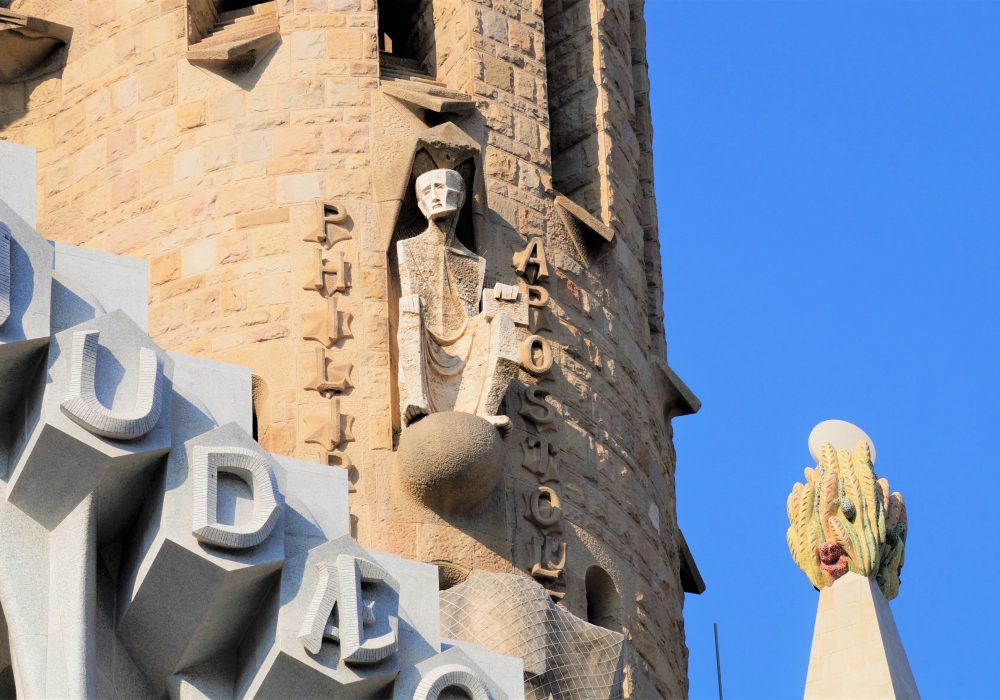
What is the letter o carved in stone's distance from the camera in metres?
25.0

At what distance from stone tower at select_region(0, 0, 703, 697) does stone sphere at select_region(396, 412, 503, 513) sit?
0.02 m

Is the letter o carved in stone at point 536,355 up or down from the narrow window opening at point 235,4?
down

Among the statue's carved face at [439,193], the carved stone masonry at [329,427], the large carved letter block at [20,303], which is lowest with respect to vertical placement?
the large carved letter block at [20,303]

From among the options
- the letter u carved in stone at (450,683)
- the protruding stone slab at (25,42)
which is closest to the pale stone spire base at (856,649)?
the letter u carved in stone at (450,683)

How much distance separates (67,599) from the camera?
62.5ft

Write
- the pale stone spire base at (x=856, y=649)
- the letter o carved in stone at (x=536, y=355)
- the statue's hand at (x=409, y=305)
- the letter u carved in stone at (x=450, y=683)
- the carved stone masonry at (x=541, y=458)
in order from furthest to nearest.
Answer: the letter o carved in stone at (x=536, y=355) < the carved stone masonry at (x=541, y=458) < the statue's hand at (x=409, y=305) < the pale stone spire base at (x=856, y=649) < the letter u carved in stone at (x=450, y=683)

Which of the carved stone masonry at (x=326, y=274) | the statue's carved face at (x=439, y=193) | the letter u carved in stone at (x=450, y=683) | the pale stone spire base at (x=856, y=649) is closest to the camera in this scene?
the letter u carved in stone at (x=450, y=683)

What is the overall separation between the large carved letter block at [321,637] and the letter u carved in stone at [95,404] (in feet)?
4.23

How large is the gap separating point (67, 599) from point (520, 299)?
6848 mm

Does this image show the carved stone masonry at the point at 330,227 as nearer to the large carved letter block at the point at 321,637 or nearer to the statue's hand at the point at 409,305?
the statue's hand at the point at 409,305

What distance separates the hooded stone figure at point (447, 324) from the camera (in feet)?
79.2

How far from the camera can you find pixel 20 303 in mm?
19328

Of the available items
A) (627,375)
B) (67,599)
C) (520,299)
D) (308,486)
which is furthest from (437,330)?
(67,599)

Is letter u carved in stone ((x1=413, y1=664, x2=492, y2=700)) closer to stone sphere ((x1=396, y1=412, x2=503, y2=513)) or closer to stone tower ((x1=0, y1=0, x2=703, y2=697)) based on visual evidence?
stone tower ((x1=0, y1=0, x2=703, y2=697))
